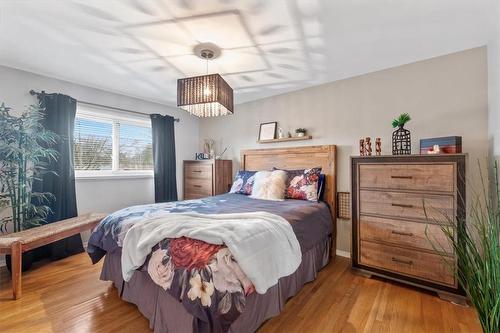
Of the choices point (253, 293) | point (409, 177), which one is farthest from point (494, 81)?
point (253, 293)

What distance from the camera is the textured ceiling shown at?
1.62m

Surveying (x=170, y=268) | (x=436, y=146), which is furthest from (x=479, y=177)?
(x=170, y=268)

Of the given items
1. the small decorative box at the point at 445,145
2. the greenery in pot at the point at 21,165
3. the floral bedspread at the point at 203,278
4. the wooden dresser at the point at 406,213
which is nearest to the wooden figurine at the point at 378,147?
the wooden dresser at the point at 406,213

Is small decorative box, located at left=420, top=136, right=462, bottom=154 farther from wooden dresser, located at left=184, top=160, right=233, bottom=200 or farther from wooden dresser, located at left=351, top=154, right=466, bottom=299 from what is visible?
wooden dresser, located at left=184, top=160, right=233, bottom=200

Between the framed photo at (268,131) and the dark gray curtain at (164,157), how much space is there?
1.54 metres

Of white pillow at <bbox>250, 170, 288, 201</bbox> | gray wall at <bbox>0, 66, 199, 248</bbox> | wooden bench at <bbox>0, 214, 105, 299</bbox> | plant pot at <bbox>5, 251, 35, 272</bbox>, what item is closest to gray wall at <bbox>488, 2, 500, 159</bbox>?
white pillow at <bbox>250, 170, 288, 201</bbox>

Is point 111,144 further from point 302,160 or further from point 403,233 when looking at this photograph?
point 403,233

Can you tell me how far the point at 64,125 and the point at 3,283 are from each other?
1.74 metres

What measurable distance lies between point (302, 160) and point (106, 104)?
2891 mm

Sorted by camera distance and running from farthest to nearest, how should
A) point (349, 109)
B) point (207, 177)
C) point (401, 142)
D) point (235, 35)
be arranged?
point (207, 177) → point (349, 109) → point (401, 142) → point (235, 35)

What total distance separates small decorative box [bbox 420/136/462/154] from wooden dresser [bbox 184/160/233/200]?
2.67 metres

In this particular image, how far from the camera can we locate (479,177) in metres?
2.11

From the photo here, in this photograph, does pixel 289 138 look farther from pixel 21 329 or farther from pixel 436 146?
pixel 21 329

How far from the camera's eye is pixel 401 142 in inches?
91.0
